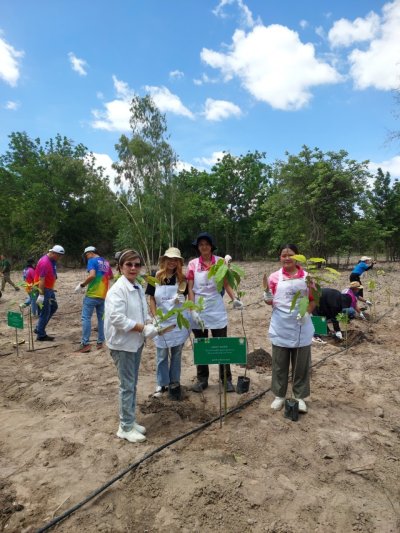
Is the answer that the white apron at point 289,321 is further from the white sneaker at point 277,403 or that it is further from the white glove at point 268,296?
the white sneaker at point 277,403

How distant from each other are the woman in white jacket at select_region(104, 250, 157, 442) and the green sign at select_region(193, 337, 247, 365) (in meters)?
0.48

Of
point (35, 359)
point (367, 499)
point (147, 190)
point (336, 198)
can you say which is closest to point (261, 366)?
point (367, 499)

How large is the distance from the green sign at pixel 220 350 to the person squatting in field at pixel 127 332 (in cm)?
48

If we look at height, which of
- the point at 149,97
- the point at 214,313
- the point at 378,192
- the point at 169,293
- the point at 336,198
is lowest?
the point at 214,313

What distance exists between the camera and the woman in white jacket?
111 inches

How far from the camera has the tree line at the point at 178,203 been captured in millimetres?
18344

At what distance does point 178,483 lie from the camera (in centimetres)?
241

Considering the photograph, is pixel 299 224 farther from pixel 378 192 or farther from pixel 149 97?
pixel 149 97

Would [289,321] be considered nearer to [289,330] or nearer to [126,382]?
[289,330]

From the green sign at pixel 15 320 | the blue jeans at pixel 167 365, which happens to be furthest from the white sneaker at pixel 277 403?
the green sign at pixel 15 320

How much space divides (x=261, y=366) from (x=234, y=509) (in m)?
2.74

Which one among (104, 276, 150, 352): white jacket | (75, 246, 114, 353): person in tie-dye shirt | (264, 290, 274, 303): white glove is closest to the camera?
(104, 276, 150, 352): white jacket

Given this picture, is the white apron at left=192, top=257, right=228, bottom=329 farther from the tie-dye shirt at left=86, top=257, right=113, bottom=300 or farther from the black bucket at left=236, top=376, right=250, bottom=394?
the tie-dye shirt at left=86, top=257, right=113, bottom=300

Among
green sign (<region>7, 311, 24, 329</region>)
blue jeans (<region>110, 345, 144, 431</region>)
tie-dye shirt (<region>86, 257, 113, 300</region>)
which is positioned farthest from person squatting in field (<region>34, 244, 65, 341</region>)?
blue jeans (<region>110, 345, 144, 431</region>)
